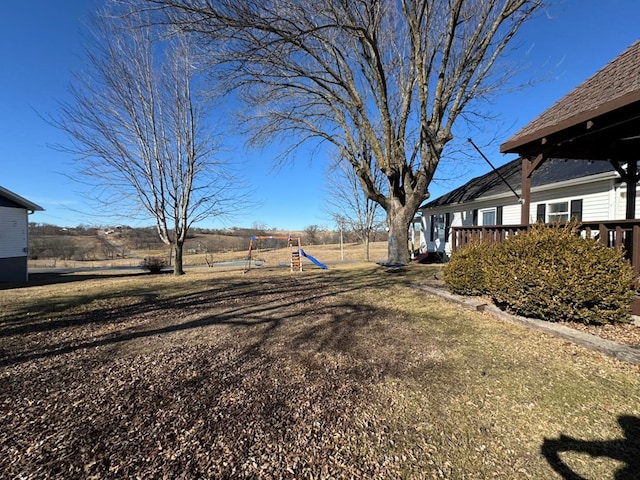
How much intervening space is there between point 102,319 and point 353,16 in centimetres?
915

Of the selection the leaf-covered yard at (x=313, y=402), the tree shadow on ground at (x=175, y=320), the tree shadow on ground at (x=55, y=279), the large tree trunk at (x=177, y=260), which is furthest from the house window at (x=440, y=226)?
the tree shadow on ground at (x=55, y=279)

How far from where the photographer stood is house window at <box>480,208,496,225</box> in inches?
500

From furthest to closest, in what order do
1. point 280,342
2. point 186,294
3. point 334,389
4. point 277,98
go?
point 277,98, point 186,294, point 280,342, point 334,389

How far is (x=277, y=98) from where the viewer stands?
10.6 metres

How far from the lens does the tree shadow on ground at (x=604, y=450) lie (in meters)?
1.62

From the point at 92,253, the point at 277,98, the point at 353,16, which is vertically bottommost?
the point at 92,253

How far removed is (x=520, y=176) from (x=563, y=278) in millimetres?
10295

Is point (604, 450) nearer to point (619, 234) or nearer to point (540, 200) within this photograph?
point (619, 234)

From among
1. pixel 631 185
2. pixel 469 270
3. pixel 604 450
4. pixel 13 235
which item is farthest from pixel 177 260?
pixel 631 185

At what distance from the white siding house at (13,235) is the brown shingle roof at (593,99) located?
20334mm

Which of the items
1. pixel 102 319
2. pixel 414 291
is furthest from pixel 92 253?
pixel 414 291

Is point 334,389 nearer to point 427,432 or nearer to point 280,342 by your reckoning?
point 427,432

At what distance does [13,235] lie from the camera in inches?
577

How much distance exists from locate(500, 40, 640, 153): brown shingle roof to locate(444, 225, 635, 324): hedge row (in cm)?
173
